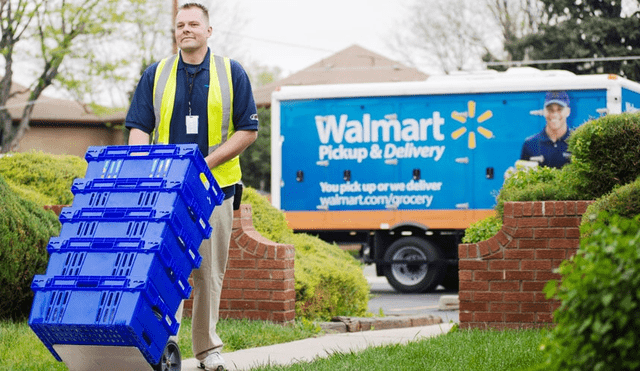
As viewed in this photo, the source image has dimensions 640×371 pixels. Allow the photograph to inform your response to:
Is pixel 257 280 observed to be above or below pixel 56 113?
below

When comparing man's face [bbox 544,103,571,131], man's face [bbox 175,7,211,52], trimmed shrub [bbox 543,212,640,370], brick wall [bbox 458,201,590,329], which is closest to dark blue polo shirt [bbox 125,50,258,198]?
man's face [bbox 175,7,211,52]

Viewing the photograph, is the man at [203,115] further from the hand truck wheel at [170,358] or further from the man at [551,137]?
the man at [551,137]

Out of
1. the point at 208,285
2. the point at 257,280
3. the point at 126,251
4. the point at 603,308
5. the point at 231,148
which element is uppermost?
the point at 231,148

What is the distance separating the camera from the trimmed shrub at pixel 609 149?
638 cm

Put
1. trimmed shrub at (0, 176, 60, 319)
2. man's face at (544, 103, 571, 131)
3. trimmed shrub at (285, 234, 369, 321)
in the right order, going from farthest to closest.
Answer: man's face at (544, 103, 571, 131)
trimmed shrub at (285, 234, 369, 321)
trimmed shrub at (0, 176, 60, 319)

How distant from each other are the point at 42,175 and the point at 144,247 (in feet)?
15.7

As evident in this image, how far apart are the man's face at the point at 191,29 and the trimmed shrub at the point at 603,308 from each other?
310 cm

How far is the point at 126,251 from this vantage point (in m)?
4.49

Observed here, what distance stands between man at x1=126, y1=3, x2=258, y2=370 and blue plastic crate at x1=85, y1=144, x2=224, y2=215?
41cm

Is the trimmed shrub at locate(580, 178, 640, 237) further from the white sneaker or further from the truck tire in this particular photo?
the truck tire

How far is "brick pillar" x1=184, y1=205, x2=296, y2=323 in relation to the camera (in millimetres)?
7879

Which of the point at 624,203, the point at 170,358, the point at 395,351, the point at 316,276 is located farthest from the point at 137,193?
the point at 316,276

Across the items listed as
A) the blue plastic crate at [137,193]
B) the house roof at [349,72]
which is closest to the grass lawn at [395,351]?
the blue plastic crate at [137,193]

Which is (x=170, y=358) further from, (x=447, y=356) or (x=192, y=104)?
(x=447, y=356)
